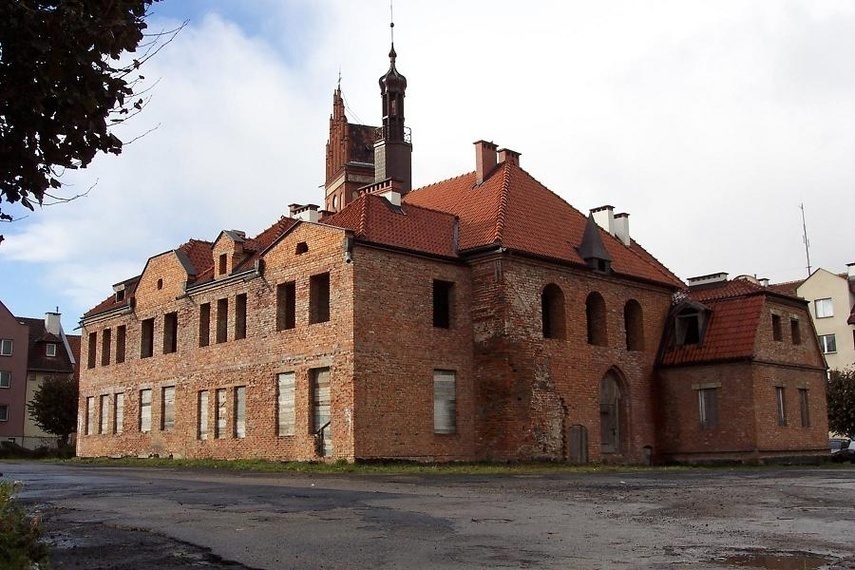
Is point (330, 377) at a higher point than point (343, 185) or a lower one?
lower

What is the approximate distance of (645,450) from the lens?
109 feet

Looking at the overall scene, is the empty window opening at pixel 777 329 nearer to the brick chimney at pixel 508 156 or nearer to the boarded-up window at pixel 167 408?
the brick chimney at pixel 508 156

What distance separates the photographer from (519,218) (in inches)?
1223

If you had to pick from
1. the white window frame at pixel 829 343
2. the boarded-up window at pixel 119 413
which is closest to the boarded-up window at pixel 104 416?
the boarded-up window at pixel 119 413

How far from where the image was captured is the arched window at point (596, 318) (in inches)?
1275

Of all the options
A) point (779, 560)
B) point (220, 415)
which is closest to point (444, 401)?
point (220, 415)

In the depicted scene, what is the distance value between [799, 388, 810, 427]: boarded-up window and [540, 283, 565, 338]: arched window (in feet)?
36.6

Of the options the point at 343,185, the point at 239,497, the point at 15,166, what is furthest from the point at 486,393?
the point at 343,185

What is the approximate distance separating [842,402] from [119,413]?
119 ft

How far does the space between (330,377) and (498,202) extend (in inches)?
356

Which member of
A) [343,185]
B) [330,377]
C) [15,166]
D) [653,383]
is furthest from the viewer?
[343,185]

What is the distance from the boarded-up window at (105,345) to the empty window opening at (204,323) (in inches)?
341

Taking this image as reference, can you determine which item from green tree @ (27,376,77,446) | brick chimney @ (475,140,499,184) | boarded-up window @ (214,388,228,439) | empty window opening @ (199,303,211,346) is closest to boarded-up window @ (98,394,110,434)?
empty window opening @ (199,303,211,346)

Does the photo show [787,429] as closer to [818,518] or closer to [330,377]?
[330,377]
